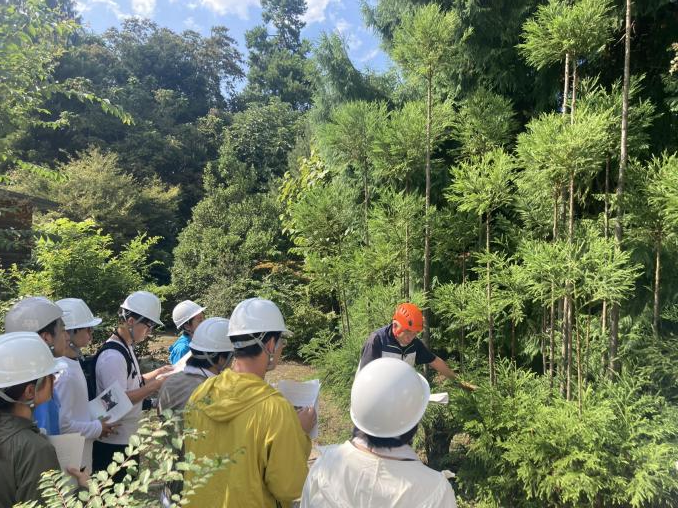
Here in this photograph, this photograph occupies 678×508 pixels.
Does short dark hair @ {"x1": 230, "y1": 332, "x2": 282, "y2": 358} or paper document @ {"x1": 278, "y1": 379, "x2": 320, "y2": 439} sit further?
paper document @ {"x1": 278, "y1": 379, "x2": 320, "y2": 439}

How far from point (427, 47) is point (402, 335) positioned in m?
2.66

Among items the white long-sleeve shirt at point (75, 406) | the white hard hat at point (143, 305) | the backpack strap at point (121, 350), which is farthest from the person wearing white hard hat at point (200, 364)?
the white hard hat at point (143, 305)

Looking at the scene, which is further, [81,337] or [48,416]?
[81,337]

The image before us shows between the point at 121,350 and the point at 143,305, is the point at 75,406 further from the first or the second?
the point at 143,305

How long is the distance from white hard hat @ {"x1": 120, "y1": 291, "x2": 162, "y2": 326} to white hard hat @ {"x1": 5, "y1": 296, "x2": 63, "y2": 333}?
55cm

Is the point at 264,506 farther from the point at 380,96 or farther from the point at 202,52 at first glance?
the point at 202,52

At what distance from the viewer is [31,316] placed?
7.65ft

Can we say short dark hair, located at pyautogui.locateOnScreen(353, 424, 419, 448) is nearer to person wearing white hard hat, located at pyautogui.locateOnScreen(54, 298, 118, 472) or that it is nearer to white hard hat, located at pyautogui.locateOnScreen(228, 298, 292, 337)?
white hard hat, located at pyautogui.locateOnScreen(228, 298, 292, 337)

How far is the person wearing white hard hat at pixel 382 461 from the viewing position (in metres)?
1.22

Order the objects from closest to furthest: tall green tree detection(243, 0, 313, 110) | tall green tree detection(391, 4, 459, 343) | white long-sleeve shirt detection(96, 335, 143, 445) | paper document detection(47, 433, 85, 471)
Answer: paper document detection(47, 433, 85, 471), white long-sleeve shirt detection(96, 335, 143, 445), tall green tree detection(391, 4, 459, 343), tall green tree detection(243, 0, 313, 110)

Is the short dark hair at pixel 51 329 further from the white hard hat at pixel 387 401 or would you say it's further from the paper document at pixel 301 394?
the white hard hat at pixel 387 401

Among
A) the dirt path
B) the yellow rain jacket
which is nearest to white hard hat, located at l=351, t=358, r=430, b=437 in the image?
the yellow rain jacket

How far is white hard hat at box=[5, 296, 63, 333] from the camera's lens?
7.57 ft

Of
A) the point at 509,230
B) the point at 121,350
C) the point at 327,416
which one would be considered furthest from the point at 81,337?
the point at 327,416
